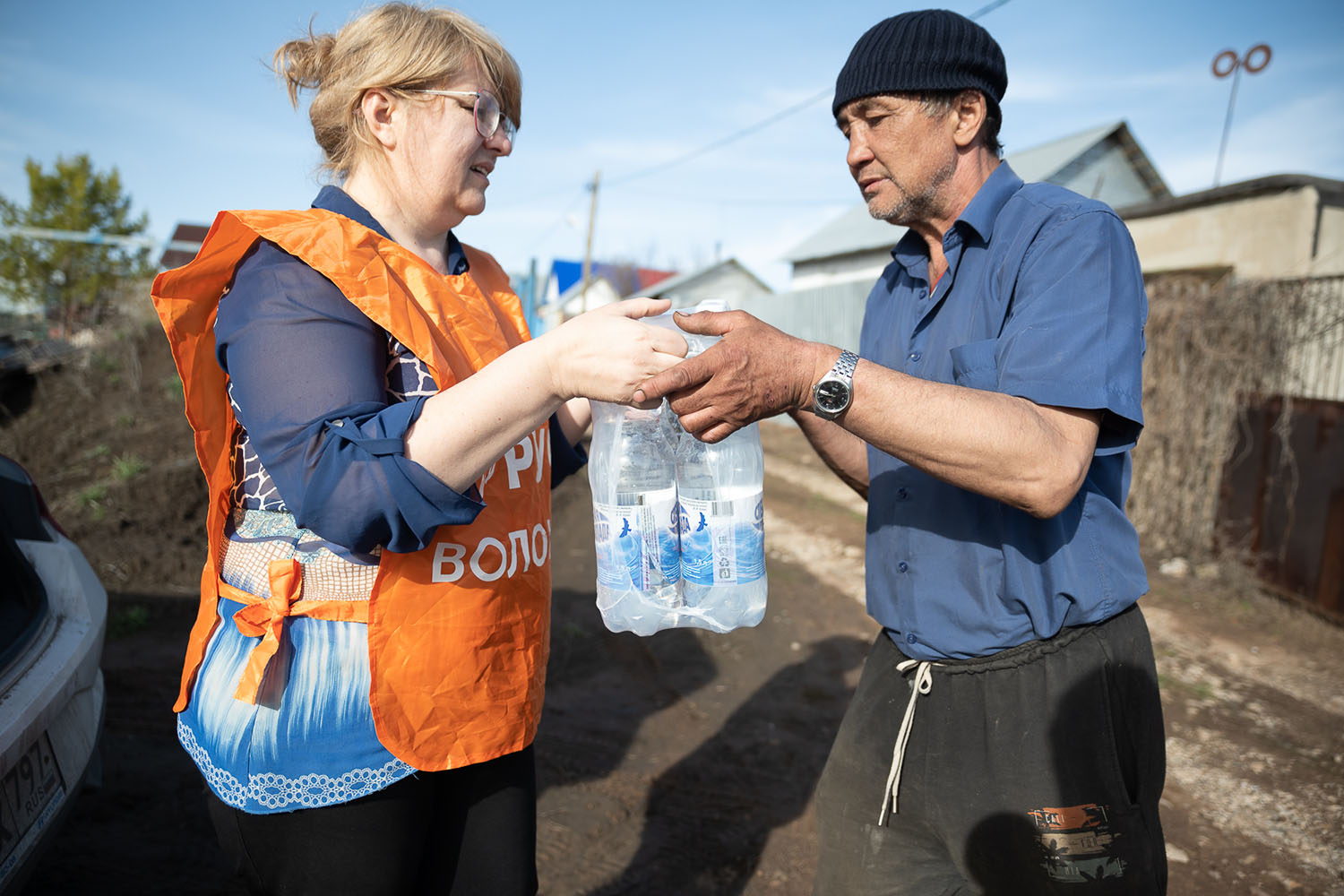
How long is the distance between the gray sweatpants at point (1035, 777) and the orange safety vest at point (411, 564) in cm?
101

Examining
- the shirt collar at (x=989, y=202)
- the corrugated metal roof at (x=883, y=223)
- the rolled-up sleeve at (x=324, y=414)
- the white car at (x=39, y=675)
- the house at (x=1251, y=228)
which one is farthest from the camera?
the corrugated metal roof at (x=883, y=223)

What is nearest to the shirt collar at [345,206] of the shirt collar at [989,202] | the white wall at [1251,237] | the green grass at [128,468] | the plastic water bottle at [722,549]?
the plastic water bottle at [722,549]

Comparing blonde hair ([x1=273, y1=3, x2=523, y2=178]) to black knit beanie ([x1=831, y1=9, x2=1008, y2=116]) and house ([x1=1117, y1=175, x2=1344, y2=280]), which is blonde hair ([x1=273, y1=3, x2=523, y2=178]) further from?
house ([x1=1117, y1=175, x2=1344, y2=280])

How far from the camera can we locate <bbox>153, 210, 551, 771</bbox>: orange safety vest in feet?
4.86

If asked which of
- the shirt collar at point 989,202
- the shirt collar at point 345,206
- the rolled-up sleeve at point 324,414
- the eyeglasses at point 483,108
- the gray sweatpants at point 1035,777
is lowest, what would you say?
the gray sweatpants at point 1035,777

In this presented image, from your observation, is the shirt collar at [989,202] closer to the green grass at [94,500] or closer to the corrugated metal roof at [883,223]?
the green grass at [94,500]

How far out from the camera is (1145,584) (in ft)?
5.96

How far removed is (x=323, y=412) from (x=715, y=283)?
4334cm

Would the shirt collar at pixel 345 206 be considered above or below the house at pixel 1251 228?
below

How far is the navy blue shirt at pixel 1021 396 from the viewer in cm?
159

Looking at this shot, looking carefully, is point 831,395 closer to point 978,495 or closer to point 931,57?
point 978,495

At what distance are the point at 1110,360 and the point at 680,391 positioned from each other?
0.87 meters

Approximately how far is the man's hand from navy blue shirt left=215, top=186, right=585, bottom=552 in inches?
18.4

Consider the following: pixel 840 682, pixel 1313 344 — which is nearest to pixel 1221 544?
pixel 1313 344
